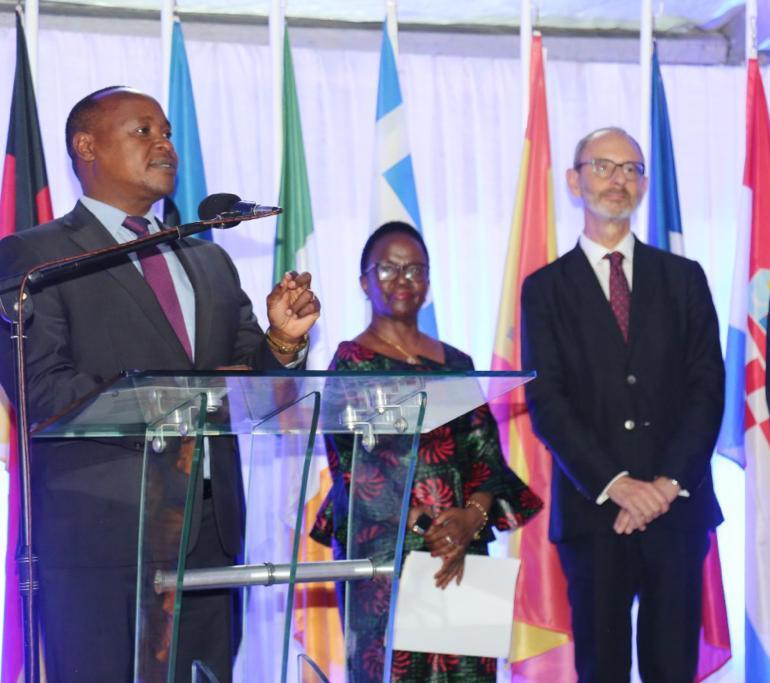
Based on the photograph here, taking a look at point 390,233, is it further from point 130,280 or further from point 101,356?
point 101,356

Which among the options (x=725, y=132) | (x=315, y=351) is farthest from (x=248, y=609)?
(x=725, y=132)

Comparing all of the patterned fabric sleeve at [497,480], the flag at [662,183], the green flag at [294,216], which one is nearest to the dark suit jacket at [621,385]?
the patterned fabric sleeve at [497,480]

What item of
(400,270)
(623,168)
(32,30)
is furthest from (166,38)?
(623,168)

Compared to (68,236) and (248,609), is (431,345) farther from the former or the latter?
(248,609)

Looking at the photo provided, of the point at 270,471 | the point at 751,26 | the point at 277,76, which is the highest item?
the point at 751,26

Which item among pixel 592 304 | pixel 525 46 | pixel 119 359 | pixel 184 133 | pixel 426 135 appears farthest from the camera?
pixel 426 135

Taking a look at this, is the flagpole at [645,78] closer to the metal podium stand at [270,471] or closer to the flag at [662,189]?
the flag at [662,189]

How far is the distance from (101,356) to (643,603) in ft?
6.69

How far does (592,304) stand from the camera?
12.8ft

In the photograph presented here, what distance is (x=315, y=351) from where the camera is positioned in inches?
177

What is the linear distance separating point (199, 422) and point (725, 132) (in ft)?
13.9

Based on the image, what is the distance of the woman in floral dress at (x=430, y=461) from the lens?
11.7 feet

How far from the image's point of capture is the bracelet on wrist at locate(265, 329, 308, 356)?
2248 millimetres

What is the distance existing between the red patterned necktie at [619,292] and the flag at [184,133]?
161 cm
